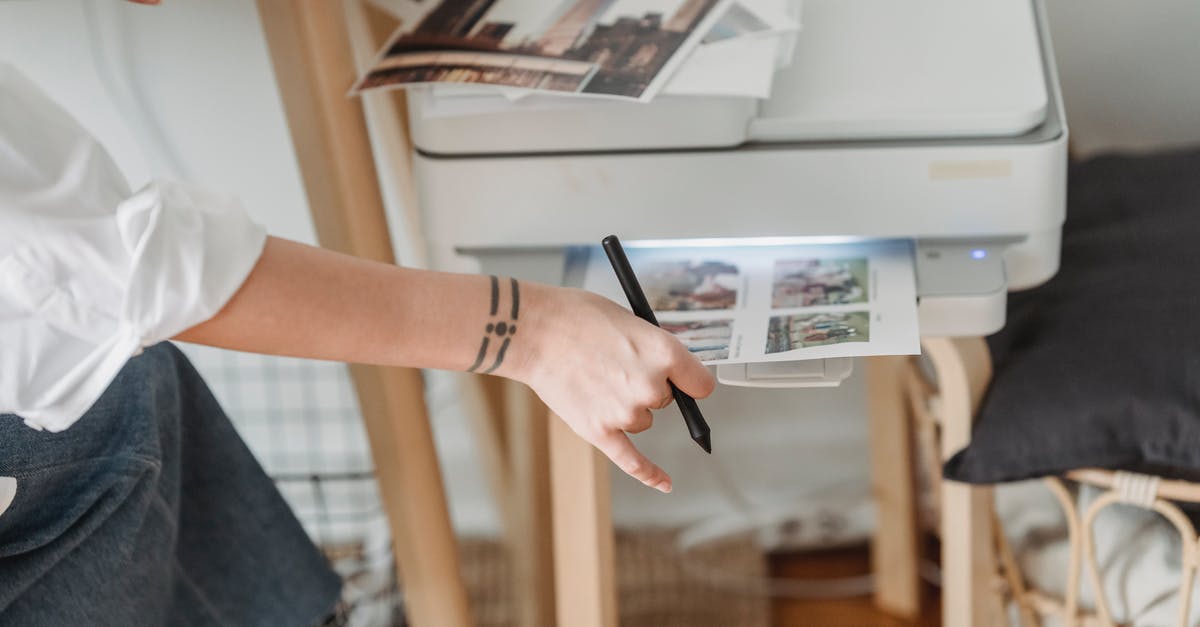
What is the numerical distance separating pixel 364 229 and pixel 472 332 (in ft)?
0.73

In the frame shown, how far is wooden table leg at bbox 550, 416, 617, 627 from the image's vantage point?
0.82 metres

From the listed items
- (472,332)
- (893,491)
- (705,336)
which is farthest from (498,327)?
(893,491)

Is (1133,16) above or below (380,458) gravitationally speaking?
above

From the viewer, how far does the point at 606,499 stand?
0.87m

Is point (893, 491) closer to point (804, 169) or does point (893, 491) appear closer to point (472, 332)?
point (804, 169)

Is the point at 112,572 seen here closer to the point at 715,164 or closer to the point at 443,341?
the point at 443,341

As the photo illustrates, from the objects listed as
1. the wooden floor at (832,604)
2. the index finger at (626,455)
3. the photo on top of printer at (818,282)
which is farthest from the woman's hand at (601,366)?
the wooden floor at (832,604)

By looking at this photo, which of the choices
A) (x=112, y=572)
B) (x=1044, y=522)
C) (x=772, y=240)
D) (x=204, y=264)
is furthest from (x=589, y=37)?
(x=1044, y=522)

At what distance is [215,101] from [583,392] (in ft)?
2.18

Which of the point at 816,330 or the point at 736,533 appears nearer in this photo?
the point at 816,330

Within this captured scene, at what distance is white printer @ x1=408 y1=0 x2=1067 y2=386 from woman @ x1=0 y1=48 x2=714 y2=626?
0.14 m

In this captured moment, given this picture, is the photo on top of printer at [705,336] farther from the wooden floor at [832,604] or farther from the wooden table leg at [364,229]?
the wooden floor at [832,604]

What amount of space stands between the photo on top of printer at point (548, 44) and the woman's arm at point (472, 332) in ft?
0.53

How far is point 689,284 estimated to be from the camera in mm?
762
